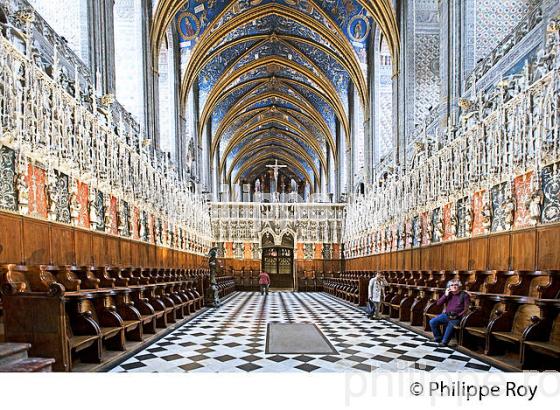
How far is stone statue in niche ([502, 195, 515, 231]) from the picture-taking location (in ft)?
26.1

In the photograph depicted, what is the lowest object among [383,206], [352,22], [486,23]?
→ [383,206]

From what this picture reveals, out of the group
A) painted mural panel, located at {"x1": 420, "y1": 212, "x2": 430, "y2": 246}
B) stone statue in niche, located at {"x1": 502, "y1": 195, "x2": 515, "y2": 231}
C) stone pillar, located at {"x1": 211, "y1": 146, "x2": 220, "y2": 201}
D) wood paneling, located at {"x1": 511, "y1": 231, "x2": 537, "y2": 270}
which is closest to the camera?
wood paneling, located at {"x1": 511, "y1": 231, "x2": 537, "y2": 270}

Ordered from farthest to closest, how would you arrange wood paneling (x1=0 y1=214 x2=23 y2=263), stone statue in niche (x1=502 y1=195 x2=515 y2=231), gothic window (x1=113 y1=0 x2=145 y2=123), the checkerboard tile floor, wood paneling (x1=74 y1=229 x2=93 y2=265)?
gothic window (x1=113 y1=0 x2=145 y2=123), wood paneling (x1=74 y1=229 x2=93 y2=265), stone statue in niche (x1=502 y1=195 x2=515 y2=231), wood paneling (x1=0 y1=214 x2=23 y2=263), the checkerboard tile floor

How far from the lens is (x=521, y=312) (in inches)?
215

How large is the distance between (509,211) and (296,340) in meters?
4.98

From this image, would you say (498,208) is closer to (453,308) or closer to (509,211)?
(509,211)

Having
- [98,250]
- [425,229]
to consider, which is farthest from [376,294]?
[98,250]

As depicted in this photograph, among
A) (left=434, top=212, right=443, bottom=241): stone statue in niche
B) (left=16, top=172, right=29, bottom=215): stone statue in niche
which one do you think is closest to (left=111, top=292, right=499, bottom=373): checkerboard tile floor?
(left=16, top=172, right=29, bottom=215): stone statue in niche

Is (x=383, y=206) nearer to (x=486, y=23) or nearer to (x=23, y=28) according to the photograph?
(x=486, y=23)

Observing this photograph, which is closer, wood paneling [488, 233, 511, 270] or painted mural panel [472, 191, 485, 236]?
wood paneling [488, 233, 511, 270]

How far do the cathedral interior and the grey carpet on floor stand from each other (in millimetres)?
79

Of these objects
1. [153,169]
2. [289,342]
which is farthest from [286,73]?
[289,342]

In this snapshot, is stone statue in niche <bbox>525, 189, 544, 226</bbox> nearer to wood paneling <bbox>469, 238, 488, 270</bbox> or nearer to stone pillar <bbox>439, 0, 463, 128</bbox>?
wood paneling <bbox>469, 238, 488, 270</bbox>

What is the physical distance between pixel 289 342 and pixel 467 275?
3.82m
